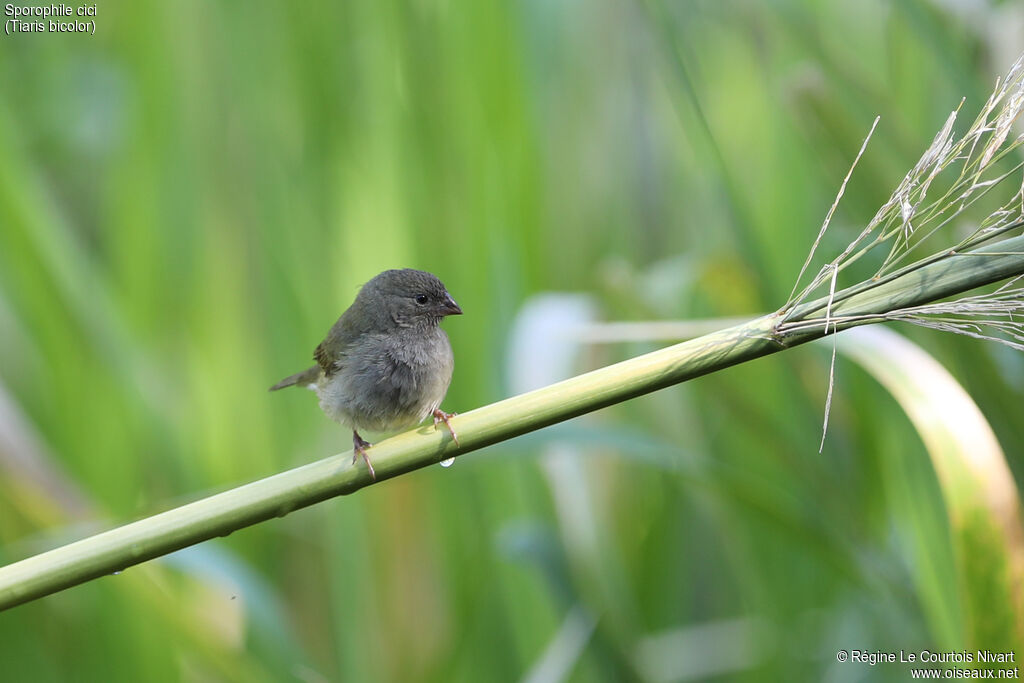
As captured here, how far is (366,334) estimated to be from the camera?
7.10 feet

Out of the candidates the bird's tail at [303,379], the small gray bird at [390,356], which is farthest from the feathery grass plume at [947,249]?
the bird's tail at [303,379]

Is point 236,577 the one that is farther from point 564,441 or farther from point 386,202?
point 386,202

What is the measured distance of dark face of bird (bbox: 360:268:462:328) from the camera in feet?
6.92

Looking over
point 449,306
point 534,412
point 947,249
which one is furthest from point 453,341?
point 947,249

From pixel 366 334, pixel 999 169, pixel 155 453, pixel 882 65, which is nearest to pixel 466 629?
pixel 366 334

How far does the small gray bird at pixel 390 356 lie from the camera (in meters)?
2.00

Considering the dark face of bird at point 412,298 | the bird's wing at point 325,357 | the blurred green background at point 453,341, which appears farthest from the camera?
the bird's wing at point 325,357

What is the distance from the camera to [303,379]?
2344 millimetres

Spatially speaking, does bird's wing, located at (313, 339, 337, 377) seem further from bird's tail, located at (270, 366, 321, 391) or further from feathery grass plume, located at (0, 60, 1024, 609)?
feathery grass plume, located at (0, 60, 1024, 609)

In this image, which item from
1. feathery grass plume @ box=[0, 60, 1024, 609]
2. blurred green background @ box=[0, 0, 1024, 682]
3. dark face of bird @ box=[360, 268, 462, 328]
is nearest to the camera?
feathery grass plume @ box=[0, 60, 1024, 609]

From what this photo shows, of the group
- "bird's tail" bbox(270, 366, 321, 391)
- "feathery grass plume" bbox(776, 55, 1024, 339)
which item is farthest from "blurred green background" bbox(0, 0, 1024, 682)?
"feathery grass plume" bbox(776, 55, 1024, 339)

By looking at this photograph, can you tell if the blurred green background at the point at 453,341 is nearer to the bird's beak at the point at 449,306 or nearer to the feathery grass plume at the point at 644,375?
the bird's beak at the point at 449,306

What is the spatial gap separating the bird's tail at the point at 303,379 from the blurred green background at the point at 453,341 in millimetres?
79

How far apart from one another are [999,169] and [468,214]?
1156 mm
